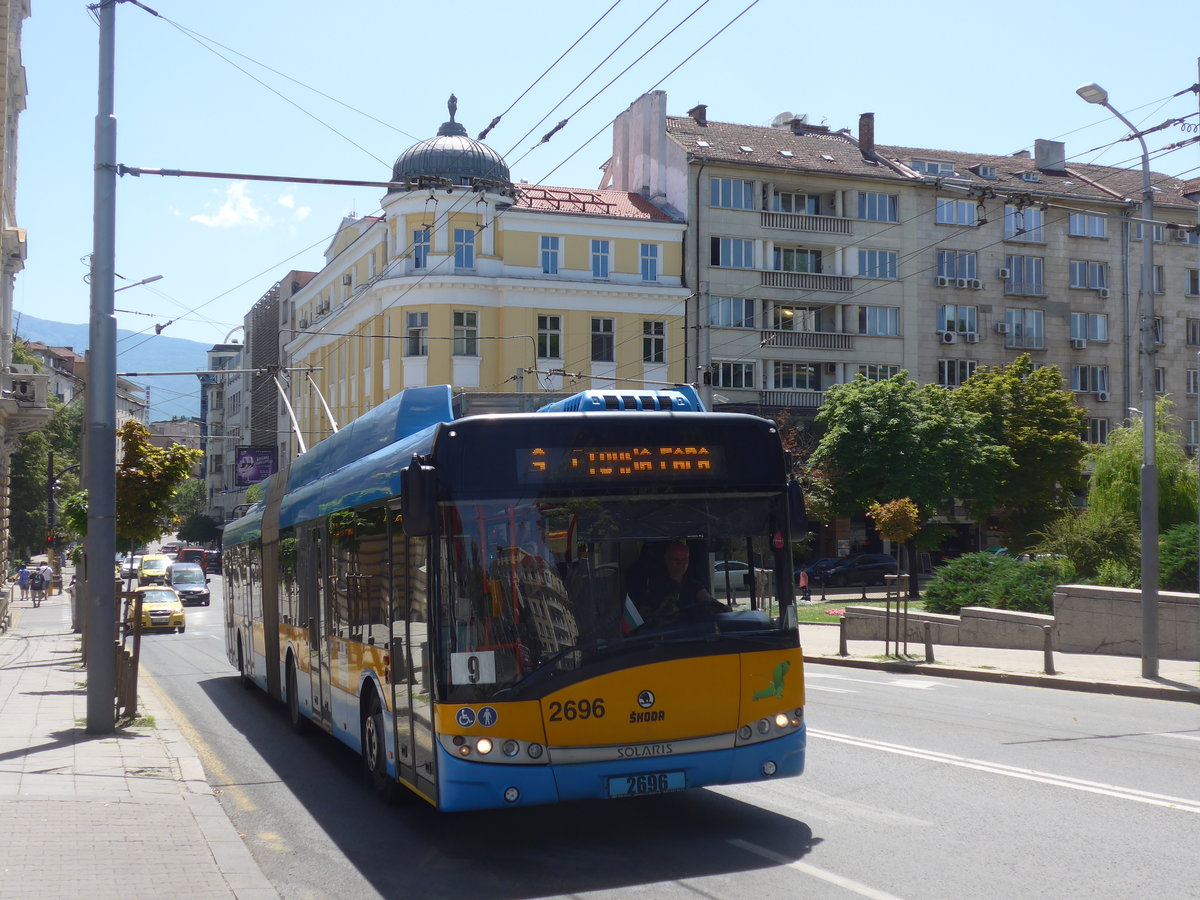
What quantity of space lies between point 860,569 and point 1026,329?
17.3m

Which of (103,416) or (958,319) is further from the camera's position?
(958,319)

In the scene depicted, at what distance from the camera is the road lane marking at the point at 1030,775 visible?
9.03m

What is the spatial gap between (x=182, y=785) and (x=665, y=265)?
46.6 m

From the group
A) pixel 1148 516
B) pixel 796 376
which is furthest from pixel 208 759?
pixel 796 376

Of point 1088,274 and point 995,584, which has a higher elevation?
point 1088,274

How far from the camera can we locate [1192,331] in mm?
64500

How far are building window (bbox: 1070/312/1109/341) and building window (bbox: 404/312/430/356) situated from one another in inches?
1230

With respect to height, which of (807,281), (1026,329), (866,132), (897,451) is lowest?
(897,451)

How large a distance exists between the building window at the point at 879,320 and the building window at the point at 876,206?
4.12 m

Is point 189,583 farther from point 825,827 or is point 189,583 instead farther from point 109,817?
point 825,827

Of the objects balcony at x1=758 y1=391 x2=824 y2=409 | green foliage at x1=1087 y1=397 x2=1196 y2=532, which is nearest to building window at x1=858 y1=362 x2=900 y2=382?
balcony at x1=758 y1=391 x2=824 y2=409

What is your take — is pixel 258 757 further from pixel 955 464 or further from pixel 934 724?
pixel 955 464

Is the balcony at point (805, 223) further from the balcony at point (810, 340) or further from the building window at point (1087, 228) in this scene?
the building window at point (1087, 228)

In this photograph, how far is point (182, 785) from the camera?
10352 mm
